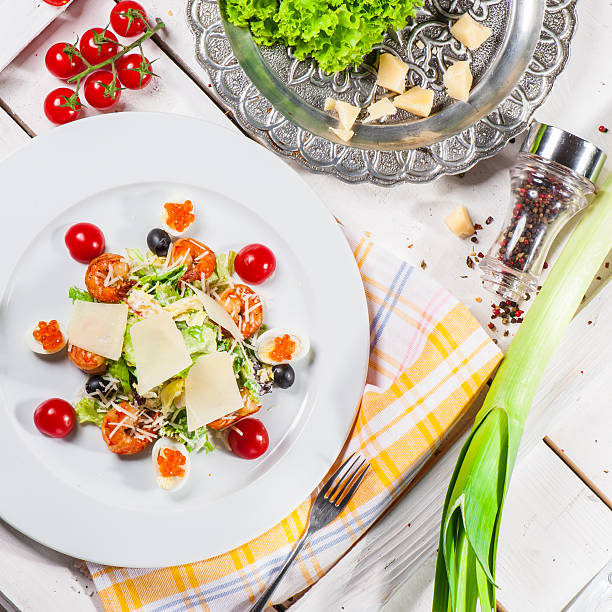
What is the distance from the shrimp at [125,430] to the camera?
1942mm

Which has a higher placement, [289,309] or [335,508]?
[289,309]

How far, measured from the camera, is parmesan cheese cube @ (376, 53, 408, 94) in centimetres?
195

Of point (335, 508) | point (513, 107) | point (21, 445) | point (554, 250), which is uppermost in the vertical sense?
point (513, 107)

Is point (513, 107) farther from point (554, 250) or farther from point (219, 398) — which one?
point (219, 398)

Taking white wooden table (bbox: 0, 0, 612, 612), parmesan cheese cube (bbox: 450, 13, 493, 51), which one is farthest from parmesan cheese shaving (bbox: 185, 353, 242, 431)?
parmesan cheese cube (bbox: 450, 13, 493, 51)

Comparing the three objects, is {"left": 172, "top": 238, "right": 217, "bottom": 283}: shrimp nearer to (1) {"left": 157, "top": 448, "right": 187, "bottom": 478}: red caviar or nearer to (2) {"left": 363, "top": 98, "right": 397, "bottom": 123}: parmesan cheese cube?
(1) {"left": 157, "top": 448, "right": 187, "bottom": 478}: red caviar

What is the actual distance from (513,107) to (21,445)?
6.10ft

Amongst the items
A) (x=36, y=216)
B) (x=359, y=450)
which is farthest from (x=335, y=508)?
(x=36, y=216)

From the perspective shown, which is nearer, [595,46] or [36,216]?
[36,216]

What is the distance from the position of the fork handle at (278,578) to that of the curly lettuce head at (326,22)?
4.78 feet

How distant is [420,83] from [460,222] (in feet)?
1.52

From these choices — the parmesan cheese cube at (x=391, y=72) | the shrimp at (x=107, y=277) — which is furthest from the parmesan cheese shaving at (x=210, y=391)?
the parmesan cheese cube at (x=391, y=72)

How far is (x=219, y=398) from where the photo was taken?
6.24 ft

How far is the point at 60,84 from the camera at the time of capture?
6.86 feet
